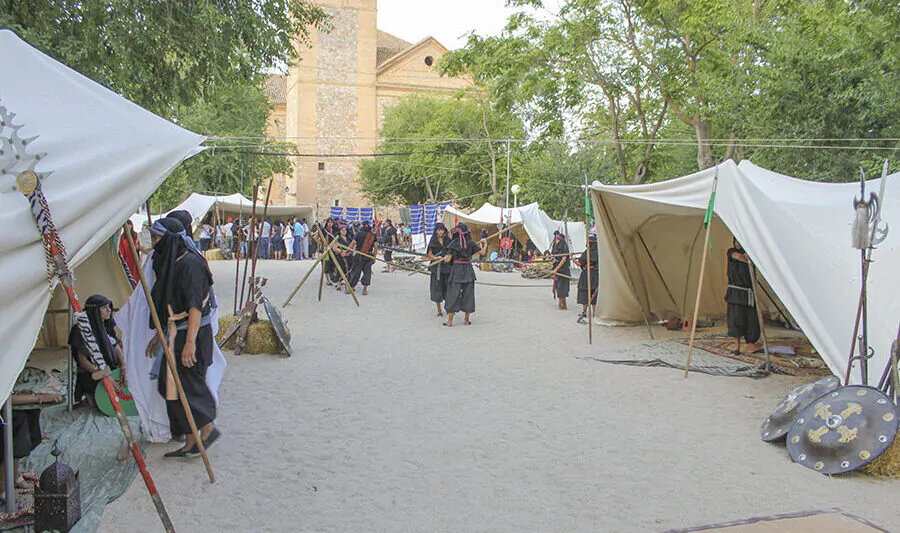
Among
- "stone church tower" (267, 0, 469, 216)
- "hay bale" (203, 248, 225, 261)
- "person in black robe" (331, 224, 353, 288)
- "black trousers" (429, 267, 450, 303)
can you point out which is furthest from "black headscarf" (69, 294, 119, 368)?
"stone church tower" (267, 0, 469, 216)

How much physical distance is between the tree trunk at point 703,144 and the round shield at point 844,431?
11419 millimetres

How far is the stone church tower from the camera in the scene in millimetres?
45656

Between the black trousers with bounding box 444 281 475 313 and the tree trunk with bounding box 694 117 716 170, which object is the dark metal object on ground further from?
the tree trunk with bounding box 694 117 716 170

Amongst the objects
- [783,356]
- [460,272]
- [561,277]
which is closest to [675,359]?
[783,356]

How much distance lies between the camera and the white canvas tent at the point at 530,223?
24.0 metres

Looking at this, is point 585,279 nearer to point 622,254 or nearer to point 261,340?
point 622,254

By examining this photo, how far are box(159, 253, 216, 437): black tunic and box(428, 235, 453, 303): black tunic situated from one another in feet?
20.4

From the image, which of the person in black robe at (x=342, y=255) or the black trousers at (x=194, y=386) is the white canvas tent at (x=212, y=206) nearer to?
the person in black robe at (x=342, y=255)

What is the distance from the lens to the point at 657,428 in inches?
208

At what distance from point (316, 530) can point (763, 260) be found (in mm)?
4938

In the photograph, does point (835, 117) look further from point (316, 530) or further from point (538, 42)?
point (316, 530)

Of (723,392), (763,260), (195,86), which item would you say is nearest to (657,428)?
(723,392)

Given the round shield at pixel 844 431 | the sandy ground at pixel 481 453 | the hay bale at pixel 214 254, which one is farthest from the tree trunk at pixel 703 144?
the hay bale at pixel 214 254

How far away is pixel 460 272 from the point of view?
10195 mm
